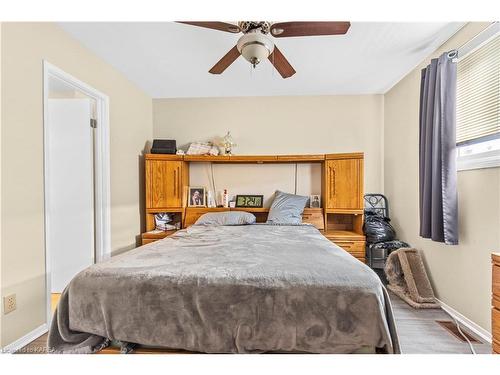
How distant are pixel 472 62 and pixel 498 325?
6.43ft

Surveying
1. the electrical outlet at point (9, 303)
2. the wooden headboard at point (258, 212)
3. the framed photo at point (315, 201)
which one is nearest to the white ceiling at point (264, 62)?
the framed photo at point (315, 201)

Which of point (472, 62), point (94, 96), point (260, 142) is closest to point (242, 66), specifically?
point (260, 142)

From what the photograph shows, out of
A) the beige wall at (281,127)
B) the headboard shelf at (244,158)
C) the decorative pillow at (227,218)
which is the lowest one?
the decorative pillow at (227,218)

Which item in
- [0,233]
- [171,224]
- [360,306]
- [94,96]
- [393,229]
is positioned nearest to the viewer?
[360,306]

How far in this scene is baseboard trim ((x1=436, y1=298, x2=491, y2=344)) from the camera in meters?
1.85

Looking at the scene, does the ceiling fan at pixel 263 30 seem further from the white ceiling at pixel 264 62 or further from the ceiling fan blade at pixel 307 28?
the white ceiling at pixel 264 62

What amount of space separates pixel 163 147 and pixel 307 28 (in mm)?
2485

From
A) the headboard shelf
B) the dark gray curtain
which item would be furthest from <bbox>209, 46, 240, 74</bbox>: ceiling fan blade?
the dark gray curtain

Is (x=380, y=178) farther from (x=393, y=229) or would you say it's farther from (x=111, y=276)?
(x=111, y=276)

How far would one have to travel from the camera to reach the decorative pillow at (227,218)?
3.11 metres

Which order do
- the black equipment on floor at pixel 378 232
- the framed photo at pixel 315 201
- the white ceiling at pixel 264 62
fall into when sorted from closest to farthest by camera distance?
the white ceiling at pixel 264 62 → the black equipment on floor at pixel 378 232 → the framed photo at pixel 315 201

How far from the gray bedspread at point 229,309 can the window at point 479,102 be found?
58.1 inches
